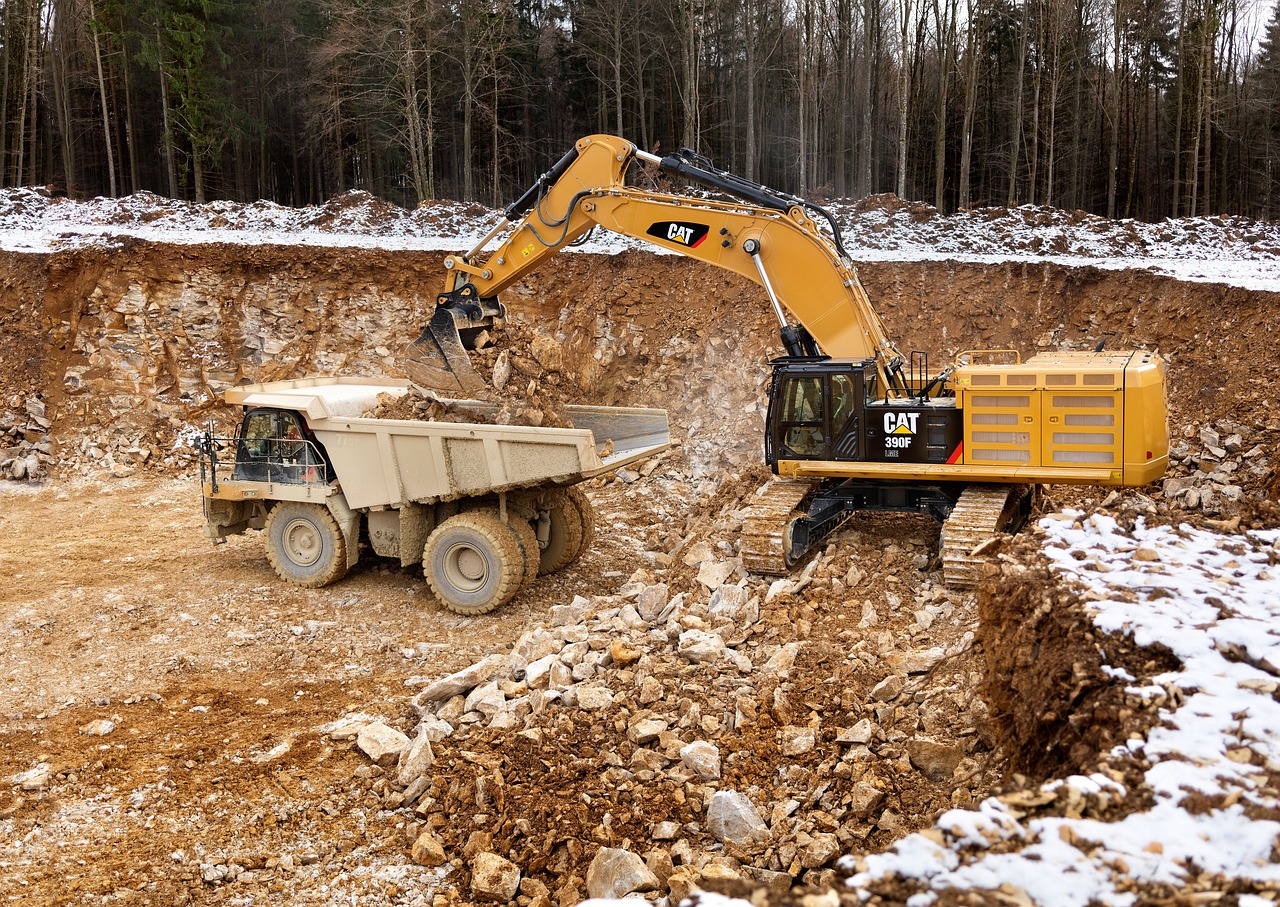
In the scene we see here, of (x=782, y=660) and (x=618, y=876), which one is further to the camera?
(x=782, y=660)

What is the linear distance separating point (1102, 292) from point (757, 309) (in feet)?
18.1

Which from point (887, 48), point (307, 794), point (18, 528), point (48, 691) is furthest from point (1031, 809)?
point (887, 48)

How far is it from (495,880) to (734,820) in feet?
4.35

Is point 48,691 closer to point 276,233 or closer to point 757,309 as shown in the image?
point 757,309

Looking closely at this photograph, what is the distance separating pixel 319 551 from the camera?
437 inches

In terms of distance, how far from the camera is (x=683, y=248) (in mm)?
10531

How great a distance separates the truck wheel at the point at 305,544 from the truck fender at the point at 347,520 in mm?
57

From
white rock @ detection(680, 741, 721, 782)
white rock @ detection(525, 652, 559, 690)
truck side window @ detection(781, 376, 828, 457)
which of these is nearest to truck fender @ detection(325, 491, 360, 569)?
white rock @ detection(525, 652, 559, 690)

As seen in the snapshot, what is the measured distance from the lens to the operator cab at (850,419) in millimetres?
8766

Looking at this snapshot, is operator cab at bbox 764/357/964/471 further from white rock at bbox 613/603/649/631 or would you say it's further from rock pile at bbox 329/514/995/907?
white rock at bbox 613/603/649/631

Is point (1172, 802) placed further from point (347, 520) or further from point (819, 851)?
point (347, 520)

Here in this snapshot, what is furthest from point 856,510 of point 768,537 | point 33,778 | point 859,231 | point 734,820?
point 859,231

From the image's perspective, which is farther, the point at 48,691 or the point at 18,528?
the point at 18,528

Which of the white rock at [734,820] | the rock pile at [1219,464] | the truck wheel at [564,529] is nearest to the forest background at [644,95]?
the rock pile at [1219,464]
